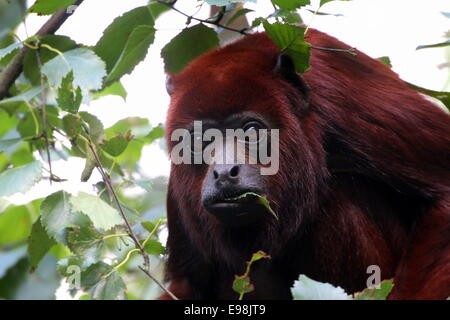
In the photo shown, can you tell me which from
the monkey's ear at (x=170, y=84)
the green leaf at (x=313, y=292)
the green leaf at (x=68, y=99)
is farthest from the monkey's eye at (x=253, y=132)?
the green leaf at (x=313, y=292)

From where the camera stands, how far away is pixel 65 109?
2.93 m

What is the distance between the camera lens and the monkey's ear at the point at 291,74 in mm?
3242

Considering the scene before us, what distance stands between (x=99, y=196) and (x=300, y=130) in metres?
0.91

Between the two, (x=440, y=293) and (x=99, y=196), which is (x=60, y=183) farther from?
(x=440, y=293)

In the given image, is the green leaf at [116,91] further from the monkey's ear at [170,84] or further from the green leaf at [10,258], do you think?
the green leaf at [10,258]

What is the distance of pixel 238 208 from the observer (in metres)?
3.02

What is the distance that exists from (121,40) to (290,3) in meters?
0.97

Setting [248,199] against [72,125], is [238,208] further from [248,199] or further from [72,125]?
[72,125]

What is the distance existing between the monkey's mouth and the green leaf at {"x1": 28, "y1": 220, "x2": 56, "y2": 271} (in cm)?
86

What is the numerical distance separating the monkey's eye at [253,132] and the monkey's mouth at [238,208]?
0.93ft

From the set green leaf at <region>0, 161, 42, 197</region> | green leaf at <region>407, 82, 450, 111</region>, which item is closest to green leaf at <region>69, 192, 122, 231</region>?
green leaf at <region>0, 161, 42, 197</region>

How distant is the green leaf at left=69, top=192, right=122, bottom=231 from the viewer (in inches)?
118

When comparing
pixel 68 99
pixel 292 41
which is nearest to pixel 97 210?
pixel 68 99
